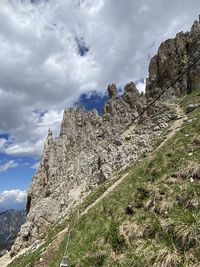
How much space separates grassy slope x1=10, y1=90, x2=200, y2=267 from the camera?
954 centimetres

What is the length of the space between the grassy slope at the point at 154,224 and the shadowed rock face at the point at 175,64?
41.7 m

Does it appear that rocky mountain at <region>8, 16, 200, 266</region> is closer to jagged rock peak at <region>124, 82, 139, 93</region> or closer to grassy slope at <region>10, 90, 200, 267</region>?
jagged rock peak at <region>124, 82, 139, 93</region>

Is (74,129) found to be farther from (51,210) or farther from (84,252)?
(84,252)

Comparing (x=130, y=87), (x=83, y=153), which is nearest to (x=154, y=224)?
(x=83, y=153)

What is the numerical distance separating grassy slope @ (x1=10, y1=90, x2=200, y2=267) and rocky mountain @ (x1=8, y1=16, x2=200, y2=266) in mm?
21978

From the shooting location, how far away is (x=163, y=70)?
A: 6406 cm

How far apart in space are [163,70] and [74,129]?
2491 centimetres

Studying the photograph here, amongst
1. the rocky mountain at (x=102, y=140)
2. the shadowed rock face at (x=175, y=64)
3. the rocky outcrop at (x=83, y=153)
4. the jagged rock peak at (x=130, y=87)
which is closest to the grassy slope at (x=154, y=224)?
the rocky outcrop at (x=83, y=153)

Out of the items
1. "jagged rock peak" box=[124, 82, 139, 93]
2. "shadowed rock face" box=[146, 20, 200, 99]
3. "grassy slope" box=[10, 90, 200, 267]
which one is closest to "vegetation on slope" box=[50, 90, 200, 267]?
"grassy slope" box=[10, 90, 200, 267]

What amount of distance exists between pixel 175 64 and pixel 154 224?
54.9 meters

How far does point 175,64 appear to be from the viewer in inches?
2431

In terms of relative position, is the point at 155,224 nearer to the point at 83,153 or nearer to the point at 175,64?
the point at 83,153

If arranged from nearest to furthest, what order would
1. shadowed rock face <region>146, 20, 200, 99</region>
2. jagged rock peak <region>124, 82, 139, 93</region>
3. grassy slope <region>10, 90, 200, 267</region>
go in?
1. grassy slope <region>10, 90, 200, 267</region>
2. shadowed rock face <region>146, 20, 200, 99</region>
3. jagged rock peak <region>124, 82, 139, 93</region>

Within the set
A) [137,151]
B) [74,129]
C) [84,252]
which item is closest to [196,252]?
[84,252]
